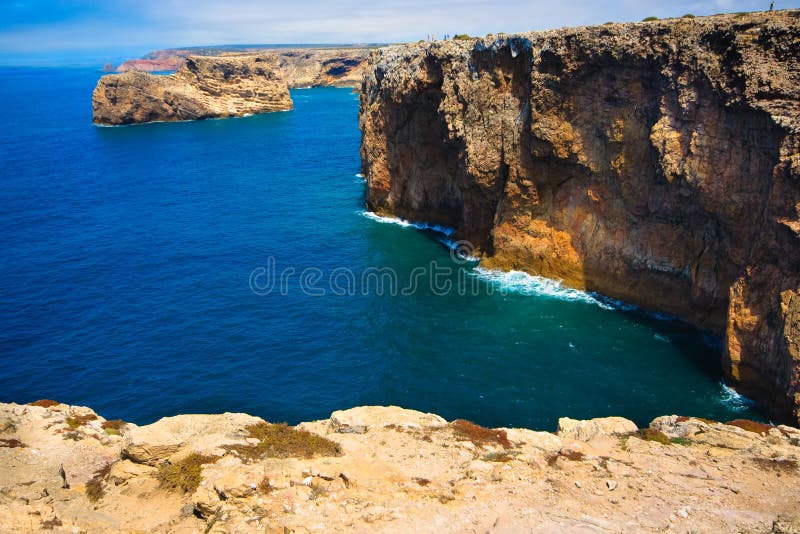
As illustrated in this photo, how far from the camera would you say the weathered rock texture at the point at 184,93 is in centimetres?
17175

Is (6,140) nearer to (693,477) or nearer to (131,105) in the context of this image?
(131,105)

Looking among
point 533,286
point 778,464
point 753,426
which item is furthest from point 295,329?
point 778,464

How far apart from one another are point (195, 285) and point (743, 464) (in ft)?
168

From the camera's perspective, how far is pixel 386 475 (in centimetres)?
2759

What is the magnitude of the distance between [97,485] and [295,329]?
2598 cm

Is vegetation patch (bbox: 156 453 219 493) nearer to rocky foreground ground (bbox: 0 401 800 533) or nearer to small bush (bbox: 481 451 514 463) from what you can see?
rocky foreground ground (bbox: 0 401 800 533)

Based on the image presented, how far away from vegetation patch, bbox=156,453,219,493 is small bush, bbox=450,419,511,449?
42.3 feet

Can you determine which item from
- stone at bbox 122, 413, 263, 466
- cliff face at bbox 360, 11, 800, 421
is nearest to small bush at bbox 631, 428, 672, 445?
cliff face at bbox 360, 11, 800, 421

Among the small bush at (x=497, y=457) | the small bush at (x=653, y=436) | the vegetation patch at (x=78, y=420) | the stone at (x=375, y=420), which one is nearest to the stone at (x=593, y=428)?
the small bush at (x=653, y=436)

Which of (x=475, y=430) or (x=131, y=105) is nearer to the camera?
(x=475, y=430)

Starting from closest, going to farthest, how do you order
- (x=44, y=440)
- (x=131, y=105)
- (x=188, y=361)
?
(x=44, y=440)
(x=188, y=361)
(x=131, y=105)

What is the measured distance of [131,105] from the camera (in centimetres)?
17350

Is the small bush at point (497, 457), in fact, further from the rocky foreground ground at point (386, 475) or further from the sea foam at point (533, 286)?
the sea foam at point (533, 286)

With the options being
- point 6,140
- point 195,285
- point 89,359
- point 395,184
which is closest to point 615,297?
point 395,184
